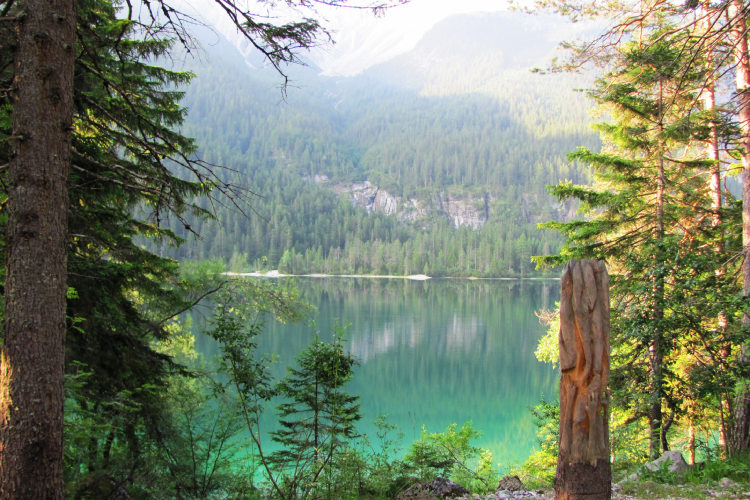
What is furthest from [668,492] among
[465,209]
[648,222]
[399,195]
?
[399,195]

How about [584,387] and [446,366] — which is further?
[446,366]

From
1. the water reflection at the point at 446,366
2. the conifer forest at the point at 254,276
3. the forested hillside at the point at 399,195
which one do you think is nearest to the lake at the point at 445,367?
the water reflection at the point at 446,366

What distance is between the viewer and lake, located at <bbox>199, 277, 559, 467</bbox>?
1573cm

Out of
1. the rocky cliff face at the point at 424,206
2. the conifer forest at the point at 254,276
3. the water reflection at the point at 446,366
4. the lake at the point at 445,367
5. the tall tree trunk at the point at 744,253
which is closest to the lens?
the conifer forest at the point at 254,276

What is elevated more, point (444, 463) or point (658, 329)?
point (658, 329)

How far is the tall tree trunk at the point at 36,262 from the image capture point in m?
2.10

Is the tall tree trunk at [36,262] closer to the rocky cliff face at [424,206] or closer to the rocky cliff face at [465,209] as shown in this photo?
the rocky cliff face at [424,206]

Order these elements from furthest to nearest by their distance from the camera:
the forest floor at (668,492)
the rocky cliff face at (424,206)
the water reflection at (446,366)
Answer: the rocky cliff face at (424,206), the water reflection at (446,366), the forest floor at (668,492)

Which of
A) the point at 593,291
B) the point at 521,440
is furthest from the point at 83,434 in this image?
the point at 521,440

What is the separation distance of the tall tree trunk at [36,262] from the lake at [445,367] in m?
3.53

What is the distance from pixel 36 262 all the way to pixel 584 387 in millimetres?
2713

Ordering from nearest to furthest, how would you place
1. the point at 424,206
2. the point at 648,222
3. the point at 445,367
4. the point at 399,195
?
1. the point at 648,222
2. the point at 445,367
3. the point at 424,206
4. the point at 399,195

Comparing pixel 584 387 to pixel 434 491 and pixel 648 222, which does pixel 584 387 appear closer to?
pixel 434 491

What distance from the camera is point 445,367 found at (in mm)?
24500
